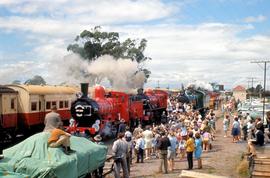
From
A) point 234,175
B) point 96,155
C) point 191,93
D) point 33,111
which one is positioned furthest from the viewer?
point 191,93

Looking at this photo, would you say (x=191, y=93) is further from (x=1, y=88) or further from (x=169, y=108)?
(x=1, y=88)

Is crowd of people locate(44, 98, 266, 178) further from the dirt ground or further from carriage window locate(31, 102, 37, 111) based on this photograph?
carriage window locate(31, 102, 37, 111)

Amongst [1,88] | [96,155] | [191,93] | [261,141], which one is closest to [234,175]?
[261,141]

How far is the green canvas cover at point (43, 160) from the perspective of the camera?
26.9 feet

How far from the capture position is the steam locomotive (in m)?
21.6

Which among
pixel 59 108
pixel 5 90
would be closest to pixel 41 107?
pixel 59 108

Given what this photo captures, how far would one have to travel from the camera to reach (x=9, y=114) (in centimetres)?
2081

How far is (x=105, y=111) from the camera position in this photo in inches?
901

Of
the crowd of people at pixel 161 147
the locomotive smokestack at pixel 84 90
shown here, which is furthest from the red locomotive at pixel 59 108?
the crowd of people at pixel 161 147

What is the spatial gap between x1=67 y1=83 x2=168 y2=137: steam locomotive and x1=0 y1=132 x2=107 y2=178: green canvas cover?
11172mm

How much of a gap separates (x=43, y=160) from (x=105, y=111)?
46.7ft

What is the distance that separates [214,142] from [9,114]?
10.2 metres

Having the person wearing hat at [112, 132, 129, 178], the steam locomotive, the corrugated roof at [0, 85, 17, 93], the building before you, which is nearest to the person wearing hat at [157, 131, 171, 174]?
the person wearing hat at [112, 132, 129, 178]

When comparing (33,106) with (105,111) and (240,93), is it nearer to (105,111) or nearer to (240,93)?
(105,111)
